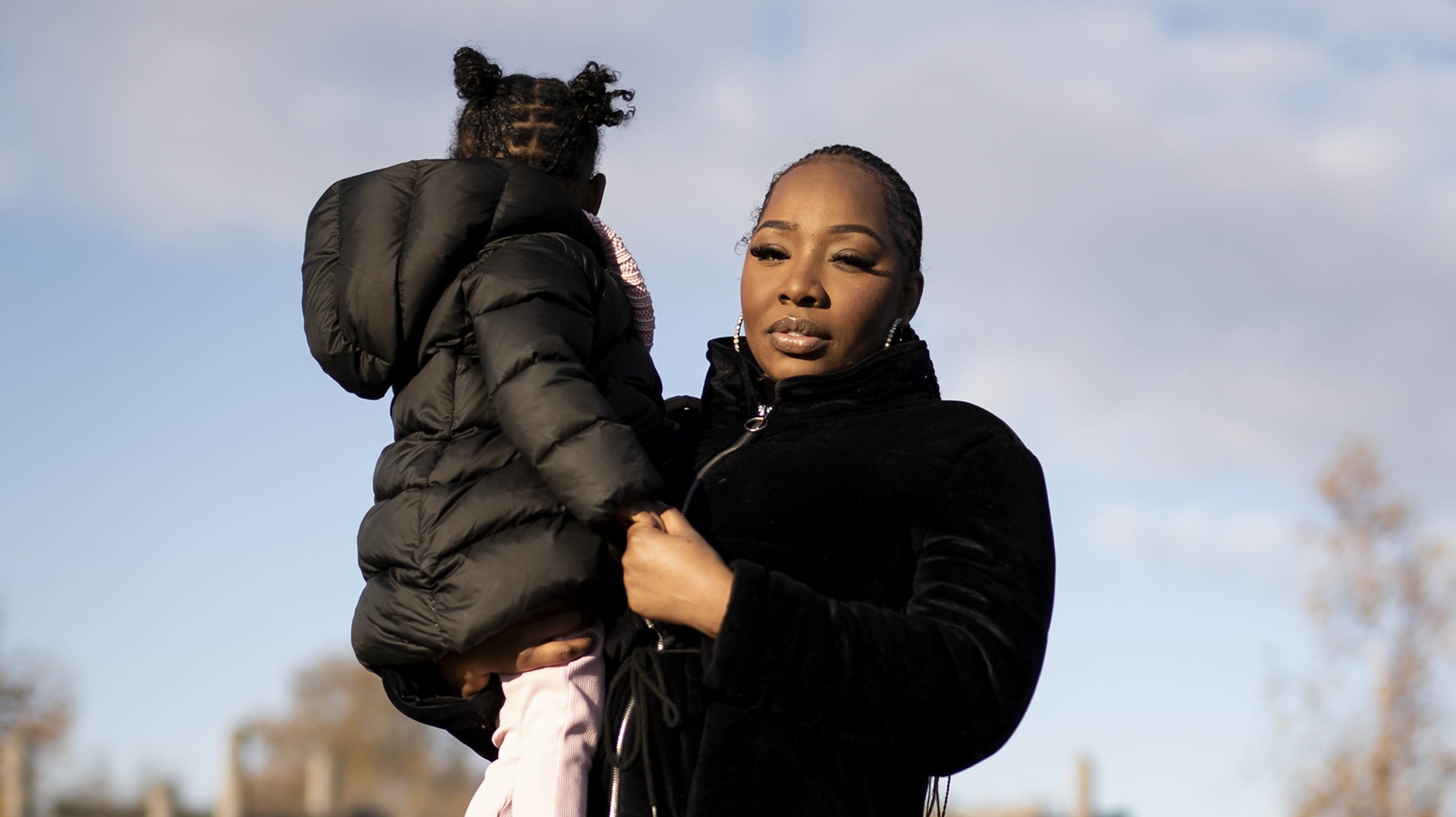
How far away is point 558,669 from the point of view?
2.94 meters

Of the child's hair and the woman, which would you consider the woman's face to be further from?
the child's hair

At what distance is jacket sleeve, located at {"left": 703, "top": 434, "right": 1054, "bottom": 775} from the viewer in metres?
2.67

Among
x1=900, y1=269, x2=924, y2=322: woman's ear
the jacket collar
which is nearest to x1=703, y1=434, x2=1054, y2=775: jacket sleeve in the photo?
the jacket collar

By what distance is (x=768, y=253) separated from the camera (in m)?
3.22

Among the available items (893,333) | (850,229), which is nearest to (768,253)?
(850,229)

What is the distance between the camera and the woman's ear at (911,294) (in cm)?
331

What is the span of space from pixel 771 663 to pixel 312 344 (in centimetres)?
109

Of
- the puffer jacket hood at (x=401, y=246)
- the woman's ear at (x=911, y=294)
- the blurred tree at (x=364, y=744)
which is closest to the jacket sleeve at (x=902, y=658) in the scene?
the woman's ear at (x=911, y=294)

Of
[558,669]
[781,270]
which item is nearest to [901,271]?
[781,270]

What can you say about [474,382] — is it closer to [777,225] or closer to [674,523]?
[674,523]

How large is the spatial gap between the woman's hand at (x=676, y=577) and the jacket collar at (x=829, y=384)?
44 centimetres

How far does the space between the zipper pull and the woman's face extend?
66mm

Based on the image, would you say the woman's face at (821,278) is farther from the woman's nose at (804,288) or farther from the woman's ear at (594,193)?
the woman's ear at (594,193)

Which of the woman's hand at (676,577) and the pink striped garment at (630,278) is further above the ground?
the pink striped garment at (630,278)
